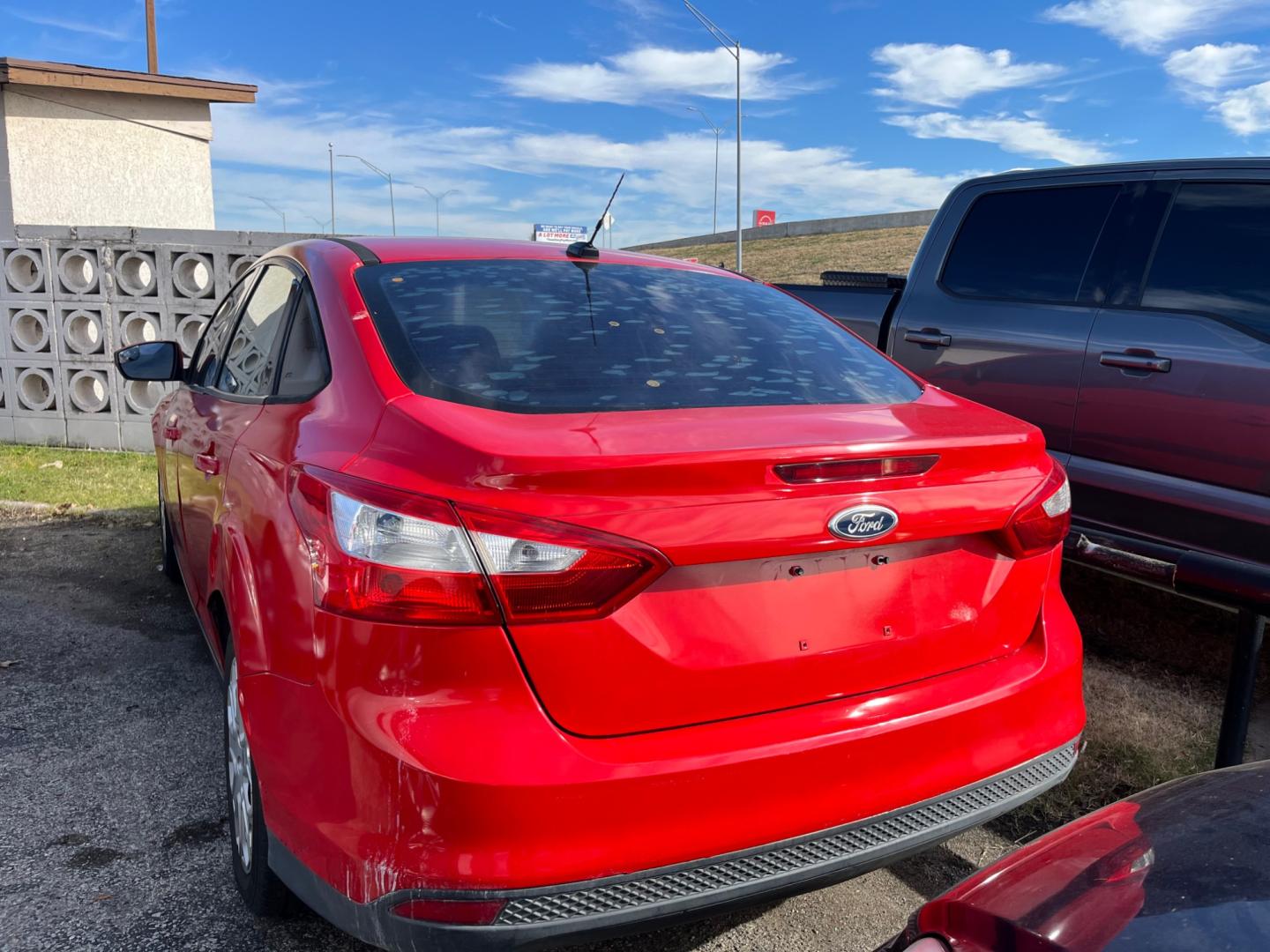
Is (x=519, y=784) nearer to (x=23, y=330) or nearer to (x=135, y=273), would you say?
(x=135, y=273)

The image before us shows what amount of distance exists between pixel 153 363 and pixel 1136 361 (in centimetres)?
365

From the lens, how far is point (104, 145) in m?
10.7

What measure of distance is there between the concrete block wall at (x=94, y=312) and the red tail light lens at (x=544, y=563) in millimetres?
7240

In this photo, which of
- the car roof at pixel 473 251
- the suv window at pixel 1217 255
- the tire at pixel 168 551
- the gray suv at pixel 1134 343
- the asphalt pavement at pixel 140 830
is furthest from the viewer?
the tire at pixel 168 551

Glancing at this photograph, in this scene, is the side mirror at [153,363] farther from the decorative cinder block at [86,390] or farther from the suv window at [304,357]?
the decorative cinder block at [86,390]

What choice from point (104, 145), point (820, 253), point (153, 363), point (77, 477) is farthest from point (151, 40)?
point (820, 253)

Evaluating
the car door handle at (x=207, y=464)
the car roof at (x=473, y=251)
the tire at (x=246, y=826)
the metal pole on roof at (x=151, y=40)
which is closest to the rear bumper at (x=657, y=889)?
the tire at (x=246, y=826)

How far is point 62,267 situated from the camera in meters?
8.56

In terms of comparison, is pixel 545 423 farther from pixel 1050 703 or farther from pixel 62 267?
pixel 62 267

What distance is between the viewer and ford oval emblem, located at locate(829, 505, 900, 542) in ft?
6.25

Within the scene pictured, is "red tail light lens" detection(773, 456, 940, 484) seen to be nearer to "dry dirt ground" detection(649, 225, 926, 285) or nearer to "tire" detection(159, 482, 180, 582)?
"tire" detection(159, 482, 180, 582)

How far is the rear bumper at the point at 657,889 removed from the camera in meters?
1.72

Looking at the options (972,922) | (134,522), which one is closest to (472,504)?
(972,922)

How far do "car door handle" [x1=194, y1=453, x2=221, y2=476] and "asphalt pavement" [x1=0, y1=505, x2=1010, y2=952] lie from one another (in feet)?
3.33
